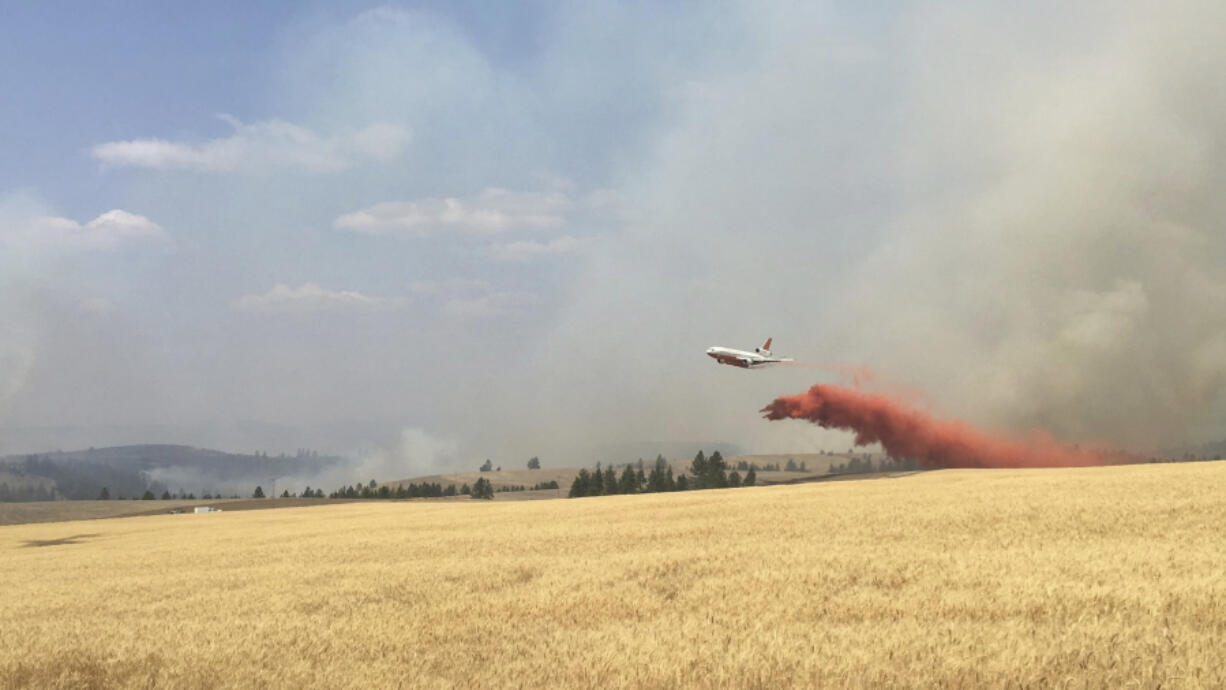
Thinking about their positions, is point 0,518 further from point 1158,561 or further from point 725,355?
point 1158,561

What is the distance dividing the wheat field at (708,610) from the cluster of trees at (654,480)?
388 ft

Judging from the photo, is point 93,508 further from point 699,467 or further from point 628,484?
point 699,467

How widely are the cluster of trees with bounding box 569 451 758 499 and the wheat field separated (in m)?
118

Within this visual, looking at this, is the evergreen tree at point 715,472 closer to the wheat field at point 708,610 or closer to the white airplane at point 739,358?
the white airplane at point 739,358

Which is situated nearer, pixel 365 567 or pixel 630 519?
pixel 365 567

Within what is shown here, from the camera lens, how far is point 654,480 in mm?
149375

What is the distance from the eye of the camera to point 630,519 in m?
39.4

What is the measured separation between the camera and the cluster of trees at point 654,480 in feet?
486

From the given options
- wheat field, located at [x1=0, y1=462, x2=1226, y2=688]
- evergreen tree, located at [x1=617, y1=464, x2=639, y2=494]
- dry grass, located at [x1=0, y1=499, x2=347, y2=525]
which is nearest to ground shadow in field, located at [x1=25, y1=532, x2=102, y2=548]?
wheat field, located at [x1=0, y1=462, x2=1226, y2=688]

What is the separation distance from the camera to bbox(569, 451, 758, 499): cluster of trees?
14800 centimetres

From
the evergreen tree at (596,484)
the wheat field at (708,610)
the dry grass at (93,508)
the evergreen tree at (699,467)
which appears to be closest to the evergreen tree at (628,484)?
the evergreen tree at (596,484)

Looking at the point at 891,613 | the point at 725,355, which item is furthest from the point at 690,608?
the point at 725,355

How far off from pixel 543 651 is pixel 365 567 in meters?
14.7

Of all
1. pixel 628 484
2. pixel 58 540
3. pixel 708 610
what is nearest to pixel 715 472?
pixel 628 484
